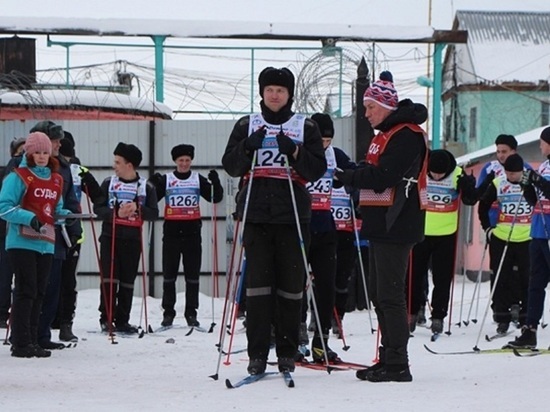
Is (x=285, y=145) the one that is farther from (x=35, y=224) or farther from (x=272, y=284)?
(x=35, y=224)

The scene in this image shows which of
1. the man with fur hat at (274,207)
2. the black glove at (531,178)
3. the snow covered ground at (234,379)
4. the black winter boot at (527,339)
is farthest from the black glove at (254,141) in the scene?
the black winter boot at (527,339)

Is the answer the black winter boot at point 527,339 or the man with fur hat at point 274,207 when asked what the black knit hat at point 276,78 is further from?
the black winter boot at point 527,339

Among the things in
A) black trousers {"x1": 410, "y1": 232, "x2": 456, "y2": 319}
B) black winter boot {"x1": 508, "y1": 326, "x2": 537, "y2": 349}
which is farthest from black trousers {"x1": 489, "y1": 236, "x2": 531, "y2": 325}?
black winter boot {"x1": 508, "y1": 326, "x2": 537, "y2": 349}

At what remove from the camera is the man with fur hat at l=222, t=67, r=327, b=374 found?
6820 mm

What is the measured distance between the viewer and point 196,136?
1512 centimetres

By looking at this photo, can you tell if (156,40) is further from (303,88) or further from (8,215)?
(8,215)

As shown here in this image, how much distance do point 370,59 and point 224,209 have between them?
270 centimetres

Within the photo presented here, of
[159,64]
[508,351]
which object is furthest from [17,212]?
[159,64]

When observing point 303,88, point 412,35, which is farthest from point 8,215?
point 412,35

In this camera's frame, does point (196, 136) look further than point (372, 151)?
Yes

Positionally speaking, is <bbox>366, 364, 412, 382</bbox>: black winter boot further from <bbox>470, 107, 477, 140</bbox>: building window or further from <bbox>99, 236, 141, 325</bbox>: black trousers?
<bbox>470, 107, 477, 140</bbox>: building window

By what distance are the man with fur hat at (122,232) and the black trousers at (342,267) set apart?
6.42 feet

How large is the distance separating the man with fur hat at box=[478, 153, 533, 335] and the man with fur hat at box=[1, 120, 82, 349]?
3991 millimetres

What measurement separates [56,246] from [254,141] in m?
2.93
